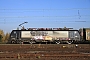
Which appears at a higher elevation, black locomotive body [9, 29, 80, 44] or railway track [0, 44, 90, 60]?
black locomotive body [9, 29, 80, 44]

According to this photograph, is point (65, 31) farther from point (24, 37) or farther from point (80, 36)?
point (24, 37)

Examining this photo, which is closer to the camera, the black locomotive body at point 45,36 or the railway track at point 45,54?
the railway track at point 45,54

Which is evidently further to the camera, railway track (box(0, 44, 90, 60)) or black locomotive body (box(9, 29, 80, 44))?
black locomotive body (box(9, 29, 80, 44))

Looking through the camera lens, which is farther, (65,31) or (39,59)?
(65,31)

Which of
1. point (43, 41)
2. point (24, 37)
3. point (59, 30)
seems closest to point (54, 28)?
point (59, 30)

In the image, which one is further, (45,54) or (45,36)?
(45,36)

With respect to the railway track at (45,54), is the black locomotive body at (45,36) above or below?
above

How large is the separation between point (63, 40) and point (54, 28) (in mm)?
3595

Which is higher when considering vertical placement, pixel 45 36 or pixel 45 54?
pixel 45 36

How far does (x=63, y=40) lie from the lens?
42.6 meters

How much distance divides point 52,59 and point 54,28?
101 ft

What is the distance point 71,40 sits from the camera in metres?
42.5

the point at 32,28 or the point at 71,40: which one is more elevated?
the point at 32,28

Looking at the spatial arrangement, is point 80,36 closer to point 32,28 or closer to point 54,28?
point 54,28
